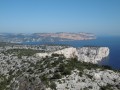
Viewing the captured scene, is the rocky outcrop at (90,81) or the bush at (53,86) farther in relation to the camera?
the rocky outcrop at (90,81)

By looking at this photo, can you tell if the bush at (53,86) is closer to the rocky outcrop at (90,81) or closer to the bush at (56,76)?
the rocky outcrop at (90,81)

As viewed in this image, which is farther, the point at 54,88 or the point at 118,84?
the point at 118,84

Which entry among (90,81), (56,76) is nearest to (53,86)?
(56,76)

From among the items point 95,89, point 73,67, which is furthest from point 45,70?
point 95,89

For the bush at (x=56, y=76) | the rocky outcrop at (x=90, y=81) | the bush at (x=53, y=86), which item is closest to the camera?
the bush at (x=53, y=86)

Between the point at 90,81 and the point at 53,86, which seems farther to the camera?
the point at 90,81

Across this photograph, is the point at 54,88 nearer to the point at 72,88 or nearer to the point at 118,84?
the point at 72,88

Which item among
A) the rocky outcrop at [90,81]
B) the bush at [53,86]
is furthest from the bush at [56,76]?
the bush at [53,86]

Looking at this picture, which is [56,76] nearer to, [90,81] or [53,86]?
→ [53,86]

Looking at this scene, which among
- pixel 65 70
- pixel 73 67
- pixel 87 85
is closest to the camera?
pixel 87 85

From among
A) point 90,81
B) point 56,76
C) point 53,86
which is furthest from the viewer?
point 56,76

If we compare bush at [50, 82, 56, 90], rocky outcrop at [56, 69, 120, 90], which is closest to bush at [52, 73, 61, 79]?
rocky outcrop at [56, 69, 120, 90]
